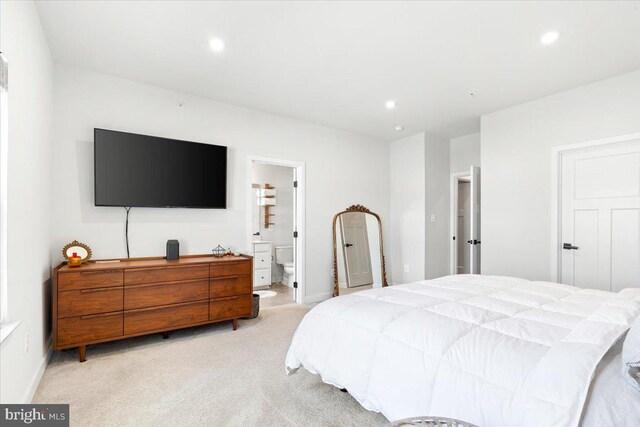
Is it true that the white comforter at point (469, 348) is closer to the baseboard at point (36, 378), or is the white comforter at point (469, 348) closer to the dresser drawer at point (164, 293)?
the dresser drawer at point (164, 293)

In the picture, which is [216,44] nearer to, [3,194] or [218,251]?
[3,194]

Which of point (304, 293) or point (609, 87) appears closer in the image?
point (609, 87)

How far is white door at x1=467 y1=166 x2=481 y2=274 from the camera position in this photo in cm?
423

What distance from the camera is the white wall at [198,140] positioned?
299cm

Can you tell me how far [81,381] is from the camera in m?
2.31

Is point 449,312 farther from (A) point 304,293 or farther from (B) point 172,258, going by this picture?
(A) point 304,293

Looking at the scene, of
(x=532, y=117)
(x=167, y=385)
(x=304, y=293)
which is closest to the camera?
(x=167, y=385)

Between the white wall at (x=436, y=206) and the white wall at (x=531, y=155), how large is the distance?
0.96 metres

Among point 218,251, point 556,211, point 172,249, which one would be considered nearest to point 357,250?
point 218,251

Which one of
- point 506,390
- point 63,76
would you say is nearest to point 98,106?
point 63,76

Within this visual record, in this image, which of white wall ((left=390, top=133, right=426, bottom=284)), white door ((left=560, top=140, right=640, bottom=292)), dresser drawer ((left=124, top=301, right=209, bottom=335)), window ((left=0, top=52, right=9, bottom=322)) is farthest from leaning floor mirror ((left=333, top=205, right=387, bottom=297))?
window ((left=0, top=52, right=9, bottom=322))

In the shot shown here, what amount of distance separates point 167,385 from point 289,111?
319 centimetres

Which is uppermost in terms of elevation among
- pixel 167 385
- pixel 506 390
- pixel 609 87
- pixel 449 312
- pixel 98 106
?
pixel 609 87

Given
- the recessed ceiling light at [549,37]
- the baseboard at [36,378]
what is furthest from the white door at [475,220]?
the baseboard at [36,378]
